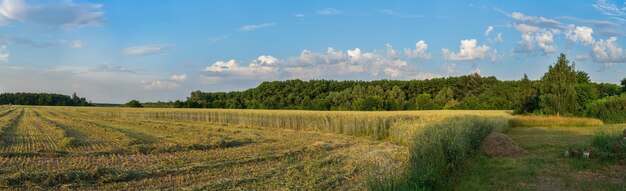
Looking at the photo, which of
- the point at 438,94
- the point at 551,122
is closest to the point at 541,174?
the point at 551,122

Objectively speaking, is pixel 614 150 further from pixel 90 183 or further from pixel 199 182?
pixel 90 183

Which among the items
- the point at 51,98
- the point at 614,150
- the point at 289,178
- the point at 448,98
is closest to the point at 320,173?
the point at 289,178

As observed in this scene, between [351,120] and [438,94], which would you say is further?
[438,94]

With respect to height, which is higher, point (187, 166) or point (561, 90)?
point (561, 90)

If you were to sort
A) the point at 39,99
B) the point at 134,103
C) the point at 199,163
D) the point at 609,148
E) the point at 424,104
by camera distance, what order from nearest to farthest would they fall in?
the point at 609,148, the point at 199,163, the point at 424,104, the point at 134,103, the point at 39,99

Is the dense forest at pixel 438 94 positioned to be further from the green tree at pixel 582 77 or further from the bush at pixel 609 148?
the bush at pixel 609 148

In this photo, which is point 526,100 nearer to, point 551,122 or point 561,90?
point 561,90

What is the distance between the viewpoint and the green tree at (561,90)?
1292 inches

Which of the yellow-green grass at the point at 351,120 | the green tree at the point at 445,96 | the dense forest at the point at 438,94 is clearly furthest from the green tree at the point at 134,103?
the green tree at the point at 445,96

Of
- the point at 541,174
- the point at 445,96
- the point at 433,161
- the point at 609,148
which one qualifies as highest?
the point at 445,96

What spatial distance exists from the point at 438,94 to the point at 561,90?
111ft

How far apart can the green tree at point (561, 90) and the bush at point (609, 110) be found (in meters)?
2.02

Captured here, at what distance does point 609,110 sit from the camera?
111 feet

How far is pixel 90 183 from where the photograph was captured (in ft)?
32.5
